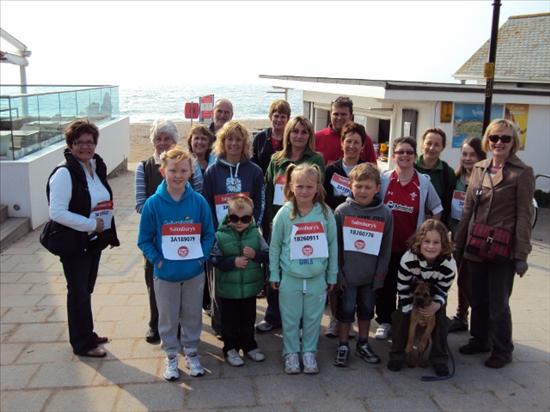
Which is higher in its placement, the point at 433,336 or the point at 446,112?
the point at 446,112

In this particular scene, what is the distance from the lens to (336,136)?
5496 mm

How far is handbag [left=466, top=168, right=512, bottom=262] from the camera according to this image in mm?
4102

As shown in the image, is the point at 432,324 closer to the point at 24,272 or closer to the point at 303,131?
the point at 303,131

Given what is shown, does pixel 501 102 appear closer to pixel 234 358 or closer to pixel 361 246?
pixel 361 246

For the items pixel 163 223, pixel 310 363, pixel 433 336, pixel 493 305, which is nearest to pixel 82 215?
pixel 163 223

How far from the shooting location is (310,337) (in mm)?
4246

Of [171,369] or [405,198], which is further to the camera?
[405,198]

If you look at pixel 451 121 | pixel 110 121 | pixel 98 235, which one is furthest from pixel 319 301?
pixel 110 121

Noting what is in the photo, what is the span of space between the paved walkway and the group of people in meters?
0.14

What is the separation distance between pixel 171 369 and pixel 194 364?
0.18 meters

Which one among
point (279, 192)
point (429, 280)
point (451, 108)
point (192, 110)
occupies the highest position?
point (451, 108)

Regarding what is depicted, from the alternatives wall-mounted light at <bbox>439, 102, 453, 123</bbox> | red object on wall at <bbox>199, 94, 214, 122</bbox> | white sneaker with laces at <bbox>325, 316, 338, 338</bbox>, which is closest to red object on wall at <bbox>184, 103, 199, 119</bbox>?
red object on wall at <bbox>199, 94, 214, 122</bbox>

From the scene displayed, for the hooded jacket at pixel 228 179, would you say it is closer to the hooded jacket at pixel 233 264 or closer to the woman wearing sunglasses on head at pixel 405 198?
the hooded jacket at pixel 233 264

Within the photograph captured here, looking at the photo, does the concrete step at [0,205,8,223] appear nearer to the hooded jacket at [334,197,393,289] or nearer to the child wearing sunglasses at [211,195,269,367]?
the child wearing sunglasses at [211,195,269,367]
